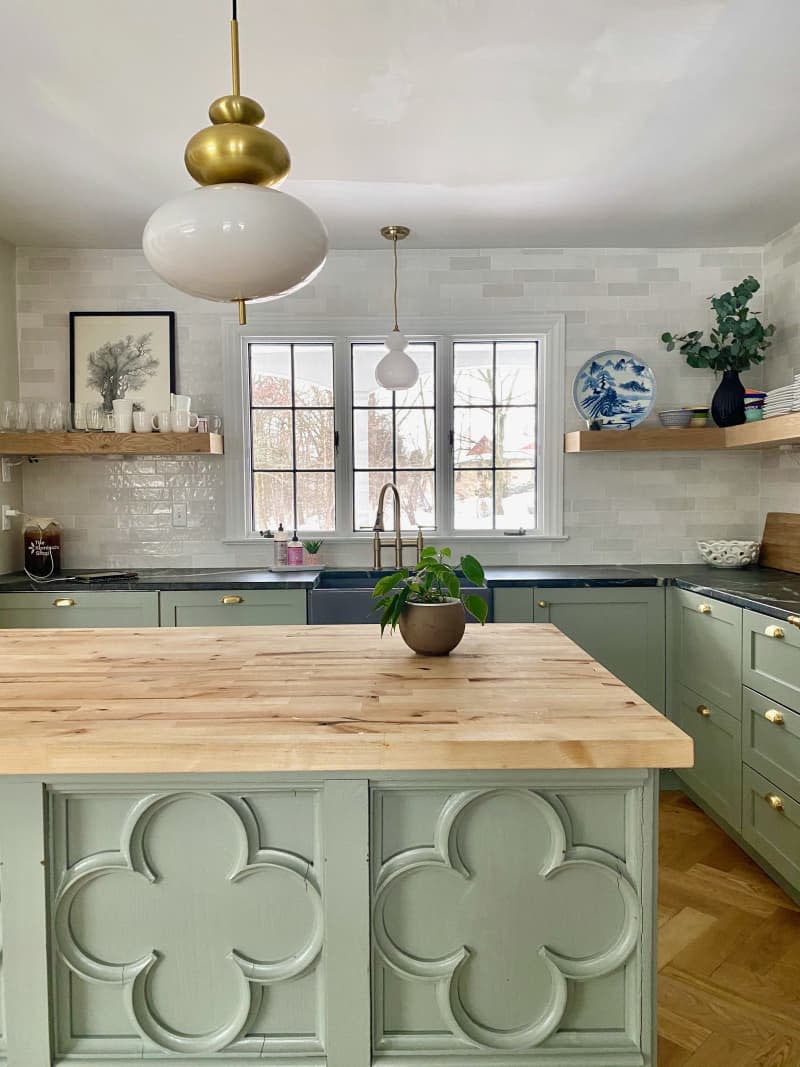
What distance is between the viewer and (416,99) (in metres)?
2.54

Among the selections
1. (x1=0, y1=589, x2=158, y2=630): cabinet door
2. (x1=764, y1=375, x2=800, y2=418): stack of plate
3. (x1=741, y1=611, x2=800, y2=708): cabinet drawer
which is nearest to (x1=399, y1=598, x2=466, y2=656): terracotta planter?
(x1=741, y1=611, x2=800, y2=708): cabinet drawer

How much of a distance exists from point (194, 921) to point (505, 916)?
605 millimetres

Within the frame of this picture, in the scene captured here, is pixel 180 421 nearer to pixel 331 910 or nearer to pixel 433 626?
pixel 433 626

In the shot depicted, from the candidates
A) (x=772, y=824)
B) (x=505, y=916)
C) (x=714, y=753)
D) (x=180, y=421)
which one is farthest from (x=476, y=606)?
(x=180, y=421)

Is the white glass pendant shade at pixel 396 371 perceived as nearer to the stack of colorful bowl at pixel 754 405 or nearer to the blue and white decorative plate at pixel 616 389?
the blue and white decorative plate at pixel 616 389

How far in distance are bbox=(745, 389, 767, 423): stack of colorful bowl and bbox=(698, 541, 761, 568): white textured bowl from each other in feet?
2.07

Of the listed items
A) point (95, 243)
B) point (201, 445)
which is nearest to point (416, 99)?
point (201, 445)

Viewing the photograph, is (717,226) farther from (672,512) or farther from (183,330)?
(183,330)

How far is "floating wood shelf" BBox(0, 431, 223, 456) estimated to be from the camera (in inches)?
148

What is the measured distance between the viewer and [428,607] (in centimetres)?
190

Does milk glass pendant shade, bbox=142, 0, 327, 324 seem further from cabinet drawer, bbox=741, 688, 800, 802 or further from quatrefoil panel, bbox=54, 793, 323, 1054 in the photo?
cabinet drawer, bbox=741, 688, 800, 802

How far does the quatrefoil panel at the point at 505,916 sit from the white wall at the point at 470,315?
2.85 metres

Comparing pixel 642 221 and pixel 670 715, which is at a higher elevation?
pixel 642 221

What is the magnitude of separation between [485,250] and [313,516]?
69.4 inches
